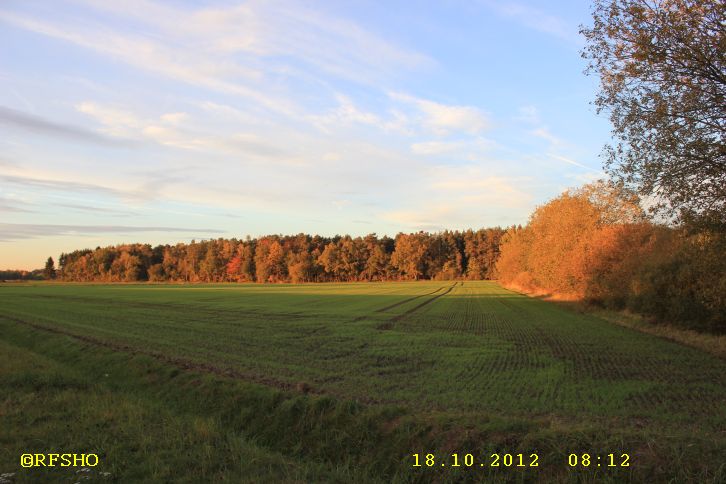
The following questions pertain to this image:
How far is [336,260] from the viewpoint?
164 metres

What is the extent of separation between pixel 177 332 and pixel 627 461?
26108 mm

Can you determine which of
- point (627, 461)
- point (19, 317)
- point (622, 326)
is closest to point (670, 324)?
point (622, 326)

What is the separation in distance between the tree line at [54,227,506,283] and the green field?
13889cm

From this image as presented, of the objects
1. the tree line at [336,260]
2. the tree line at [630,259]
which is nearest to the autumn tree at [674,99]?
the tree line at [630,259]

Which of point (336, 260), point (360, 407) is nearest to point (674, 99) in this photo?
point (360, 407)

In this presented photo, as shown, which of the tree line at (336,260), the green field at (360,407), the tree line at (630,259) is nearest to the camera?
the green field at (360,407)

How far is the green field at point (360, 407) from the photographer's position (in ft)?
25.5

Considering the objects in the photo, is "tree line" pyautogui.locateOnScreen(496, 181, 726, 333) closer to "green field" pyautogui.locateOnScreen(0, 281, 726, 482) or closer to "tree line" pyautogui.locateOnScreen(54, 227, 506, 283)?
"green field" pyautogui.locateOnScreen(0, 281, 726, 482)

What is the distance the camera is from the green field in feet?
25.5

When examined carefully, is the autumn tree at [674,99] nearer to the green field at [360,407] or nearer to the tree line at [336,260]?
the green field at [360,407]

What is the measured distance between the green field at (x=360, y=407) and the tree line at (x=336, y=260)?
139 meters

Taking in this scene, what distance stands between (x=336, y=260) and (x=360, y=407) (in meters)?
153

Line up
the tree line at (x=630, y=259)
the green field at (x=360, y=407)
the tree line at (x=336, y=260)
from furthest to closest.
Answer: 1. the tree line at (x=336, y=260)
2. the tree line at (x=630, y=259)
3. the green field at (x=360, y=407)

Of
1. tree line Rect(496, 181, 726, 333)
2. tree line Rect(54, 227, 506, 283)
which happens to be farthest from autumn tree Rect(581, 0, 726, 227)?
tree line Rect(54, 227, 506, 283)
